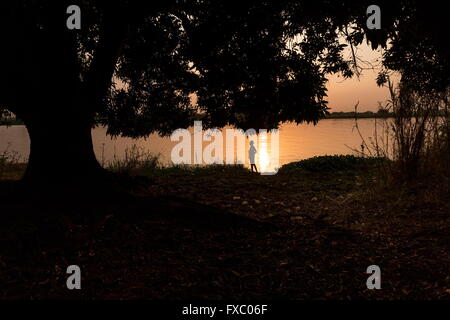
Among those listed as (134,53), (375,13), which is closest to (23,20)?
(134,53)

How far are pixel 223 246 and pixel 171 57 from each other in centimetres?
472

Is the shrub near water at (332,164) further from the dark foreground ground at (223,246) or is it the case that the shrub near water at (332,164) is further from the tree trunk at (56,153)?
the tree trunk at (56,153)

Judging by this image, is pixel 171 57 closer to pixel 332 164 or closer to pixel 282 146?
pixel 332 164

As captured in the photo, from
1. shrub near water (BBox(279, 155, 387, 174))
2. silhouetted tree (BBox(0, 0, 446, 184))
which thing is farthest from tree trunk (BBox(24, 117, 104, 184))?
shrub near water (BBox(279, 155, 387, 174))

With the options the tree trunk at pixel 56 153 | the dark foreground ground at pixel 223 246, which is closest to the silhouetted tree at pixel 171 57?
the tree trunk at pixel 56 153

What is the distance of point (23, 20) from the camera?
6.10 meters

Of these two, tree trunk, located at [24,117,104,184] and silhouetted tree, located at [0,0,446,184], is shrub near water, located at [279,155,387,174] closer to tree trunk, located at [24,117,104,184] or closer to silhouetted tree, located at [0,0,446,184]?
silhouetted tree, located at [0,0,446,184]

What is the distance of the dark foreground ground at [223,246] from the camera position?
12.9ft

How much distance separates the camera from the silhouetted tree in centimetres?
634

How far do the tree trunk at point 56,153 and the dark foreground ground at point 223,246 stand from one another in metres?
0.44

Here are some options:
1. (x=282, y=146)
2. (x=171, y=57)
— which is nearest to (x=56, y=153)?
(x=171, y=57)

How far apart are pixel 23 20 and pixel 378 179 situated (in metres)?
6.66

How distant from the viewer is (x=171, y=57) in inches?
333

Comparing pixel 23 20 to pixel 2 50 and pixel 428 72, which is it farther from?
pixel 428 72
